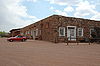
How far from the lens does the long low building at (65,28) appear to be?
2323 cm

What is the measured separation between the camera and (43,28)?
27438 millimetres


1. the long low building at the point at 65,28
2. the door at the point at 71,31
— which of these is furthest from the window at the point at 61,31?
the door at the point at 71,31

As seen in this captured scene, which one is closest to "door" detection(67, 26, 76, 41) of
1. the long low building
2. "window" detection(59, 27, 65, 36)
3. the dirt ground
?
the long low building

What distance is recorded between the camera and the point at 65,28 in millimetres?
23812

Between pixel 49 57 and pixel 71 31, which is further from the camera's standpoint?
pixel 71 31

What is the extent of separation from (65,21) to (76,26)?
7.22 feet

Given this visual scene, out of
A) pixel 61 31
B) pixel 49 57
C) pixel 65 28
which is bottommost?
pixel 49 57

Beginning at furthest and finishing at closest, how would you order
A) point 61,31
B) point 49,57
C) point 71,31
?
point 71,31 → point 61,31 → point 49,57

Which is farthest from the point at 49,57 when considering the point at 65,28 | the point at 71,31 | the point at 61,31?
the point at 71,31

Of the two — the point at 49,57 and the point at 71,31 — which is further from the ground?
the point at 71,31

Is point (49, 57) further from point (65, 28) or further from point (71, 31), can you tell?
point (71, 31)

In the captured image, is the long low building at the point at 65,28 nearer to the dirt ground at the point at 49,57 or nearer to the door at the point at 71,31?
the door at the point at 71,31

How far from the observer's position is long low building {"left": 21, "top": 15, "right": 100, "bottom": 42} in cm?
2323

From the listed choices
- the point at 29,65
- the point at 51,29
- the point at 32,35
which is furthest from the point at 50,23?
the point at 29,65
